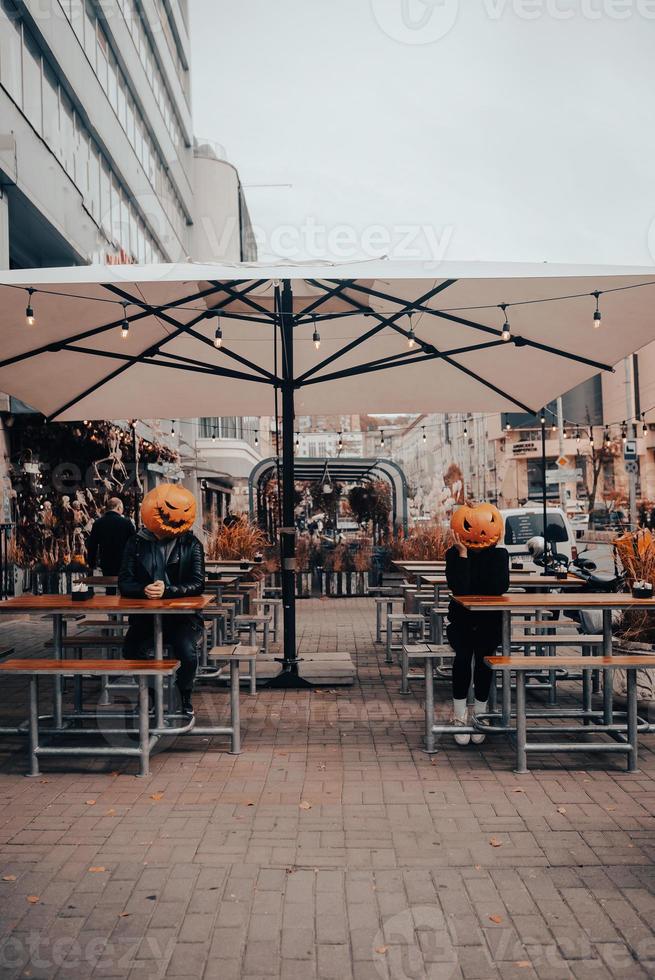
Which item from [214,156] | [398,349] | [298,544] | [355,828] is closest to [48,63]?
[298,544]

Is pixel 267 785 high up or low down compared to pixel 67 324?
down

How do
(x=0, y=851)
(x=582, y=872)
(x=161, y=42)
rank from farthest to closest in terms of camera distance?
(x=161, y=42), (x=0, y=851), (x=582, y=872)

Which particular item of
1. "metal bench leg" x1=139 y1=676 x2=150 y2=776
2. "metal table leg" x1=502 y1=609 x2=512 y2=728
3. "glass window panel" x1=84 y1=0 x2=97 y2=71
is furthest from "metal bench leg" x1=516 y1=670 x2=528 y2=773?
"glass window panel" x1=84 y1=0 x2=97 y2=71

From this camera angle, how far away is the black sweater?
639 centimetres

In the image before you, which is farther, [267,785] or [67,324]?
[67,324]

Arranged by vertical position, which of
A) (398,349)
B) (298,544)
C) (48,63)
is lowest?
(298,544)

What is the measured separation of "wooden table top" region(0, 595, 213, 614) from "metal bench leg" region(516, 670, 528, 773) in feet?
7.22

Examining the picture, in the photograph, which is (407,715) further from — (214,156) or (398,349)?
(214,156)

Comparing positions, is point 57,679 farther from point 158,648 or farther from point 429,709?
point 429,709

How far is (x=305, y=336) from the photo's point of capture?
864 cm

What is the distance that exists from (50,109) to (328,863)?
1614cm

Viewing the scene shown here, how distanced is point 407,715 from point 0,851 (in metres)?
3.66

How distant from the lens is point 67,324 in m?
7.45

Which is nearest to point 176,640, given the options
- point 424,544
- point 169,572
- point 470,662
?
point 169,572
